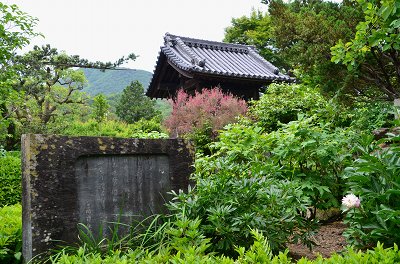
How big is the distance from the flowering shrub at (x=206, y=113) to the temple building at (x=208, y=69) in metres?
1.25

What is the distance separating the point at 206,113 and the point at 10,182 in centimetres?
557

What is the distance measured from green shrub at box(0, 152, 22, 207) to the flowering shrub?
4.72m

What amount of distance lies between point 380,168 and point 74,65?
52.8 feet

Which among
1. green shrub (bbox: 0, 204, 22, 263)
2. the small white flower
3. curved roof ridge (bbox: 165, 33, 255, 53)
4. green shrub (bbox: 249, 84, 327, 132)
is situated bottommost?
green shrub (bbox: 0, 204, 22, 263)

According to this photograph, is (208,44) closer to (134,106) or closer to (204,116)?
(204,116)

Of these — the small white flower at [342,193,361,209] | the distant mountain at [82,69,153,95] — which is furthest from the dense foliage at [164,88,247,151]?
the distant mountain at [82,69,153,95]

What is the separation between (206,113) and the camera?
11164mm

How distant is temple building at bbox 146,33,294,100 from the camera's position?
13.0 meters

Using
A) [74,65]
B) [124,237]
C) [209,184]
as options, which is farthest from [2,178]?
[74,65]

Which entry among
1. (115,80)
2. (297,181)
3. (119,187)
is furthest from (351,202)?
(115,80)

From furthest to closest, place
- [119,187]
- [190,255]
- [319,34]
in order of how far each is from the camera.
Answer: [319,34], [119,187], [190,255]

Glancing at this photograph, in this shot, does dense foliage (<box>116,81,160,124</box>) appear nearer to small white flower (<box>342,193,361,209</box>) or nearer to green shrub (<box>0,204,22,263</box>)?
green shrub (<box>0,204,22,263</box>)

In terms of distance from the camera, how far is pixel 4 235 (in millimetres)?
3191

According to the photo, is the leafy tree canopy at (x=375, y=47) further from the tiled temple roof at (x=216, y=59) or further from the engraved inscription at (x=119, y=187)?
the tiled temple roof at (x=216, y=59)
